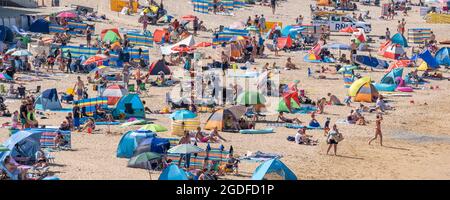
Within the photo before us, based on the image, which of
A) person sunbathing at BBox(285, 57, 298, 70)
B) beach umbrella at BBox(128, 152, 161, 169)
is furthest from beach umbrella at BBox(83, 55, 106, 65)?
beach umbrella at BBox(128, 152, 161, 169)

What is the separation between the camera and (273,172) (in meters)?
22.9

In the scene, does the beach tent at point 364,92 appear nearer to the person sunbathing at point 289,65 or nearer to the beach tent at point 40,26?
the person sunbathing at point 289,65

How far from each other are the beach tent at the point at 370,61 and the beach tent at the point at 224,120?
1299 cm

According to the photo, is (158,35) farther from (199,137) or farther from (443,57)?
(199,137)

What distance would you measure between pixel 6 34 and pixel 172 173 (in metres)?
21.0

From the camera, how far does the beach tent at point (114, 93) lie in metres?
31.4

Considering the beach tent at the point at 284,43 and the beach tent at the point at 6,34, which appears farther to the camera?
the beach tent at the point at 284,43

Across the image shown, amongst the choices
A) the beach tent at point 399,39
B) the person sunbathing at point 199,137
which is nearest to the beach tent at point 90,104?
the person sunbathing at point 199,137

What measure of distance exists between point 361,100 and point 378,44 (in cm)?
1322

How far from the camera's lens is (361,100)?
34844mm

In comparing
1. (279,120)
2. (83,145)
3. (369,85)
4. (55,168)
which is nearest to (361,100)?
(369,85)

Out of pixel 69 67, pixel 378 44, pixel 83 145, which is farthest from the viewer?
pixel 378 44

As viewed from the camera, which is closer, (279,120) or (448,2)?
(279,120)
